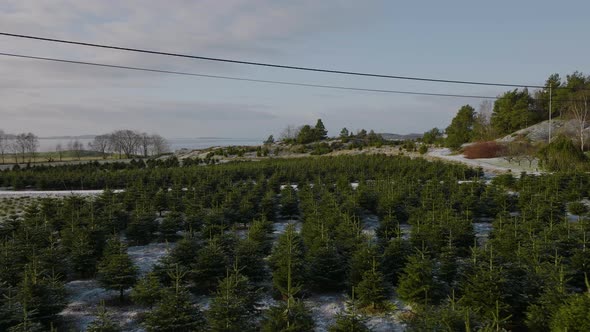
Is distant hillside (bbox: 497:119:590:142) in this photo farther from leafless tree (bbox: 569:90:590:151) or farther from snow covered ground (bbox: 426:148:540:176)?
snow covered ground (bbox: 426:148:540:176)

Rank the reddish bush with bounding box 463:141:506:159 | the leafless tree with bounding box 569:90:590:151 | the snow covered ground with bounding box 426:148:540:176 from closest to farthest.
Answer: the snow covered ground with bounding box 426:148:540:176 → the reddish bush with bounding box 463:141:506:159 → the leafless tree with bounding box 569:90:590:151

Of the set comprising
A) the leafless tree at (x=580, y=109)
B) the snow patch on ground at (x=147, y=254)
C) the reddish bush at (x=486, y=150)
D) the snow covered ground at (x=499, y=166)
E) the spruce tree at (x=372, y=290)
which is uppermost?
the leafless tree at (x=580, y=109)

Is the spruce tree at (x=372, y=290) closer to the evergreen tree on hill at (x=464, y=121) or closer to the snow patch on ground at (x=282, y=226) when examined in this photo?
→ the snow patch on ground at (x=282, y=226)

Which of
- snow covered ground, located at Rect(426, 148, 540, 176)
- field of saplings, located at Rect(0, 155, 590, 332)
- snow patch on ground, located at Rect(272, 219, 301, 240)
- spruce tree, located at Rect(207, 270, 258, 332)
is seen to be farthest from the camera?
snow covered ground, located at Rect(426, 148, 540, 176)

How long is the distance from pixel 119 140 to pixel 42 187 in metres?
61.7

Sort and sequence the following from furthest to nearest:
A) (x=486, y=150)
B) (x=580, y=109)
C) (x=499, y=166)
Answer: (x=580, y=109) → (x=486, y=150) → (x=499, y=166)

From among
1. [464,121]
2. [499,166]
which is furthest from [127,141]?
[499,166]

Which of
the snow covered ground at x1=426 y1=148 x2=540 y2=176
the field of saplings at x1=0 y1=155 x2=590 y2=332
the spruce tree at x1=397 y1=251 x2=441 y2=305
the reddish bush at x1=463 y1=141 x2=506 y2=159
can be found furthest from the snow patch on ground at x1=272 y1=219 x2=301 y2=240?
the reddish bush at x1=463 y1=141 x2=506 y2=159

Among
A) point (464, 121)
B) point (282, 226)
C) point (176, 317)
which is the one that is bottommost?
point (282, 226)

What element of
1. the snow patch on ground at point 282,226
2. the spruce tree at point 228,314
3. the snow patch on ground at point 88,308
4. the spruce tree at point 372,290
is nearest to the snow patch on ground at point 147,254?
the snow patch on ground at point 88,308

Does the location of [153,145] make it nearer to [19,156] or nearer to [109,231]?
[19,156]

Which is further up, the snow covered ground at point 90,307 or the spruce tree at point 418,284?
the spruce tree at point 418,284

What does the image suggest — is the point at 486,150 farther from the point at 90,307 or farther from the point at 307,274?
the point at 90,307

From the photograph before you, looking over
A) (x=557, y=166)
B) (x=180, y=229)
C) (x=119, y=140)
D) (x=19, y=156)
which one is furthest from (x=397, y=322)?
(x=19, y=156)
